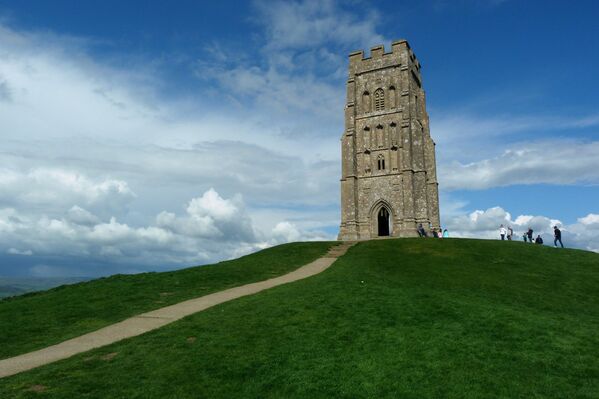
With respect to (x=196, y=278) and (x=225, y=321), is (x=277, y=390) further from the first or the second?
(x=196, y=278)

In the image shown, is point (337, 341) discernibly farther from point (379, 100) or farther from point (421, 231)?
point (379, 100)

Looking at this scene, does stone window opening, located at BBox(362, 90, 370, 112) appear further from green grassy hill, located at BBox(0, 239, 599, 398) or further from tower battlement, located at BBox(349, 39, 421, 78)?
green grassy hill, located at BBox(0, 239, 599, 398)

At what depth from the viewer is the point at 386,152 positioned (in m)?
48.0

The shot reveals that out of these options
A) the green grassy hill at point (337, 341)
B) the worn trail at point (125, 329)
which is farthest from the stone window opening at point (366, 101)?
the worn trail at point (125, 329)

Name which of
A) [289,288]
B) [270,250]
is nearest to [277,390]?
[289,288]

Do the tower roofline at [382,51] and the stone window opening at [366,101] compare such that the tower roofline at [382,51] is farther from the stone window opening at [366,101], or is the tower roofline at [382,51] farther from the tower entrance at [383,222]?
the tower entrance at [383,222]

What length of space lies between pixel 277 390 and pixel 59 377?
5.17 m

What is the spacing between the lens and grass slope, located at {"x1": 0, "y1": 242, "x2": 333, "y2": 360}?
45.0ft

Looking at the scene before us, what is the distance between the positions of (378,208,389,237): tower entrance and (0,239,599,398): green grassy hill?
26540 millimetres

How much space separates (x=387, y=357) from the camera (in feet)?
34.5

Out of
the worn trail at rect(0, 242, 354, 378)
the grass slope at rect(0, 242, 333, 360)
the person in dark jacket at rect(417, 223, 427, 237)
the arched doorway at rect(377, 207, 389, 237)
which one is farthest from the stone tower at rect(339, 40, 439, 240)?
the worn trail at rect(0, 242, 354, 378)

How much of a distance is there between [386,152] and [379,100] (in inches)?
279

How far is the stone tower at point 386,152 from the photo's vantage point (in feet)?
150

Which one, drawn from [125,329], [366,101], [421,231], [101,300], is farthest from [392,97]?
[125,329]
